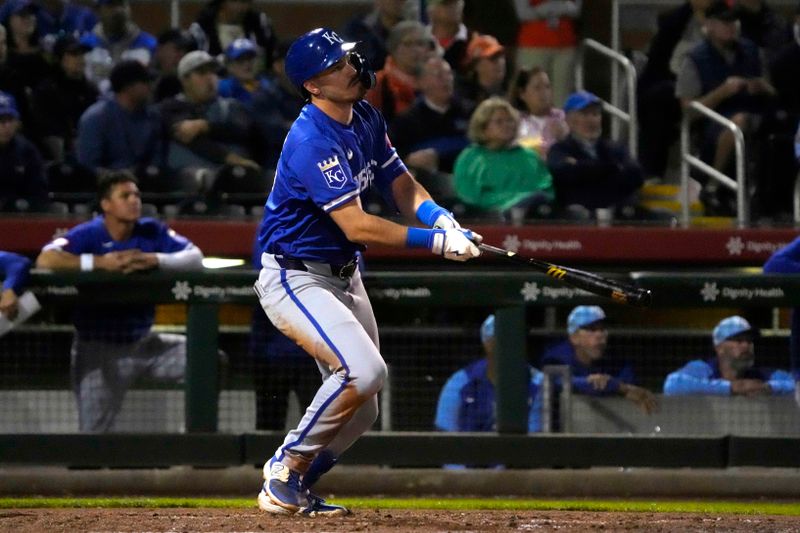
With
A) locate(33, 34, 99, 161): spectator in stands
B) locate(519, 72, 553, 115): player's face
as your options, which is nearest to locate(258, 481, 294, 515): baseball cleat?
locate(33, 34, 99, 161): spectator in stands

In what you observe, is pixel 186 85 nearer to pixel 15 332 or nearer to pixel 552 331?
pixel 15 332

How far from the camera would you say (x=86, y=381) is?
7.00m

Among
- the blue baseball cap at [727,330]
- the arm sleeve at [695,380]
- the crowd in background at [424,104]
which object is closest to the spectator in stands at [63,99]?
the crowd in background at [424,104]

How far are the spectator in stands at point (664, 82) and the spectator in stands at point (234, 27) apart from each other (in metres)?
2.78

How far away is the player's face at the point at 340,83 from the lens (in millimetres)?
5023

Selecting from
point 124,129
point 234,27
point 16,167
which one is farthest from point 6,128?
point 234,27

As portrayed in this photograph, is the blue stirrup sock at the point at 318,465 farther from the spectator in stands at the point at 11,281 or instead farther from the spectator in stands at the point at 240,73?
the spectator in stands at the point at 240,73

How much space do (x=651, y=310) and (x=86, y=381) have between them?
2.94 meters

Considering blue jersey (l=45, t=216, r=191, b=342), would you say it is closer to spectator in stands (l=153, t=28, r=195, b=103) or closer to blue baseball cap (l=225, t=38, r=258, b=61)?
spectator in stands (l=153, t=28, r=195, b=103)

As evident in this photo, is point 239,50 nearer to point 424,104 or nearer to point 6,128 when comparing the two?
point 424,104

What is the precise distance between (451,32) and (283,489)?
18.6 feet

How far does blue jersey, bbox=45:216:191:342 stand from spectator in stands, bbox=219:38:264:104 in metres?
2.36

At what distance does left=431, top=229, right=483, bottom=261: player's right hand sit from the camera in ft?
15.8

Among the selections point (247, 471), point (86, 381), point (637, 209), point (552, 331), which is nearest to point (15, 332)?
point (86, 381)
